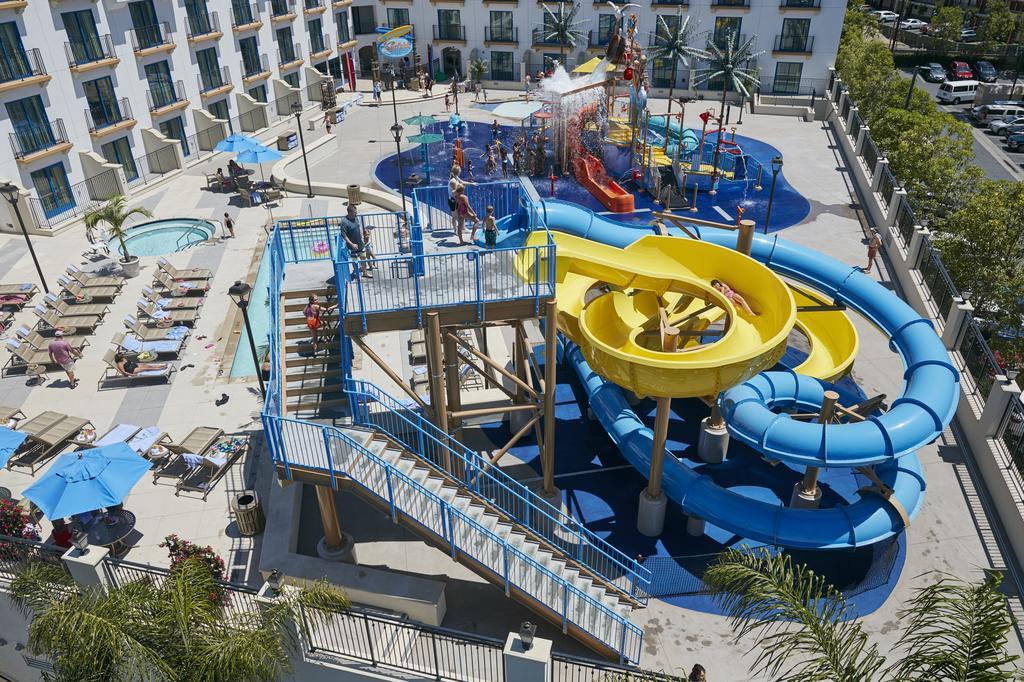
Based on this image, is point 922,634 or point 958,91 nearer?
point 922,634

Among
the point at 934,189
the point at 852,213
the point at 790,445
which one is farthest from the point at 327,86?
the point at 790,445

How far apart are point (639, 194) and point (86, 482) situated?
30.6m

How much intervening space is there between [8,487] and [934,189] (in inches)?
1388

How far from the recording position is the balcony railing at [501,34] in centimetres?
5925

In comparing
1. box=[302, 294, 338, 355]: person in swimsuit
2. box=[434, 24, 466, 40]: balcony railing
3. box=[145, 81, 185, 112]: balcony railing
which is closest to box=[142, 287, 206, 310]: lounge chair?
box=[302, 294, 338, 355]: person in swimsuit

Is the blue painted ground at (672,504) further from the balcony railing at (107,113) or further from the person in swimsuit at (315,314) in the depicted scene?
the balcony railing at (107,113)

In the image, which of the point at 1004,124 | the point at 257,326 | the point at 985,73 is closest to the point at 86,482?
the point at 257,326

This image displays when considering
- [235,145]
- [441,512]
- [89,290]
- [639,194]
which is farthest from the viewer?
[639,194]

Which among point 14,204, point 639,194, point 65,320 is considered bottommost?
point 639,194

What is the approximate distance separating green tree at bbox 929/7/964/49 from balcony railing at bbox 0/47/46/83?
2918 inches

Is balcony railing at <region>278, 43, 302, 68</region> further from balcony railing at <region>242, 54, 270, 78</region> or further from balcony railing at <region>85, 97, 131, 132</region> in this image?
balcony railing at <region>85, 97, 131, 132</region>

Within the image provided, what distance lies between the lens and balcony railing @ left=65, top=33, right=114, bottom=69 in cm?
3397

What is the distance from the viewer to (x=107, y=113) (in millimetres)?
36625

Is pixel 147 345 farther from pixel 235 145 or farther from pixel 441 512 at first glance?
pixel 235 145
